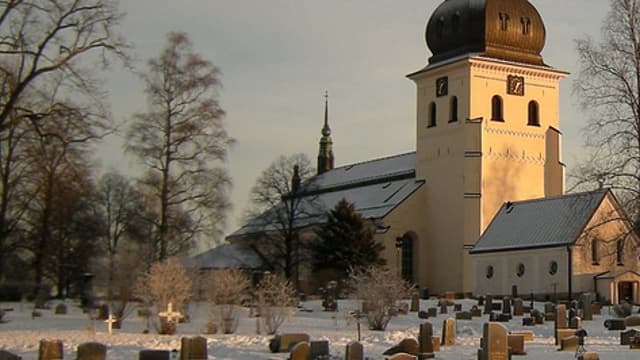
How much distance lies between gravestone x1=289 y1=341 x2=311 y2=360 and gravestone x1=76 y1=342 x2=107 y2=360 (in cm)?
358

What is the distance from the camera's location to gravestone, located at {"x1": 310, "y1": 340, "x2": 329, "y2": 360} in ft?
70.5

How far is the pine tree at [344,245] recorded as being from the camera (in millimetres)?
52938

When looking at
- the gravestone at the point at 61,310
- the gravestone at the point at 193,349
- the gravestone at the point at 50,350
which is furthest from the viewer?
the gravestone at the point at 61,310

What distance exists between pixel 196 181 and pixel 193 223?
139 centimetres

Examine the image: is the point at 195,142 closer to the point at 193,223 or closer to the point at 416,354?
the point at 193,223

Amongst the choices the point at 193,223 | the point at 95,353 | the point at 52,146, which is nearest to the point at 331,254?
the point at 193,223

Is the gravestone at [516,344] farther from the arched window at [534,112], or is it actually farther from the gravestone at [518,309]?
the arched window at [534,112]

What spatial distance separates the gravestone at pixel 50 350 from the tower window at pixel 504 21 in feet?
141

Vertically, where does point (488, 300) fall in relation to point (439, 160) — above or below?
below

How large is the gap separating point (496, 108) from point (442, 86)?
3.29 meters

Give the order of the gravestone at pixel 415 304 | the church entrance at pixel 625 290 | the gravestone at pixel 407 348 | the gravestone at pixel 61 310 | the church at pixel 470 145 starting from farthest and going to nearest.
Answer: the church at pixel 470 145 → the church entrance at pixel 625 290 → the gravestone at pixel 415 304 → the gravestone at pixel 61 310 → the gravestone at pixel 407 348

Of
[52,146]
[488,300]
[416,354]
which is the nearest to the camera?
[416,354]

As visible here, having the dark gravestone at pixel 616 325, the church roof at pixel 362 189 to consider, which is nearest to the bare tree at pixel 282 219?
the church roof at pixel 362 189

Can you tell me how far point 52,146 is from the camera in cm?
2595
